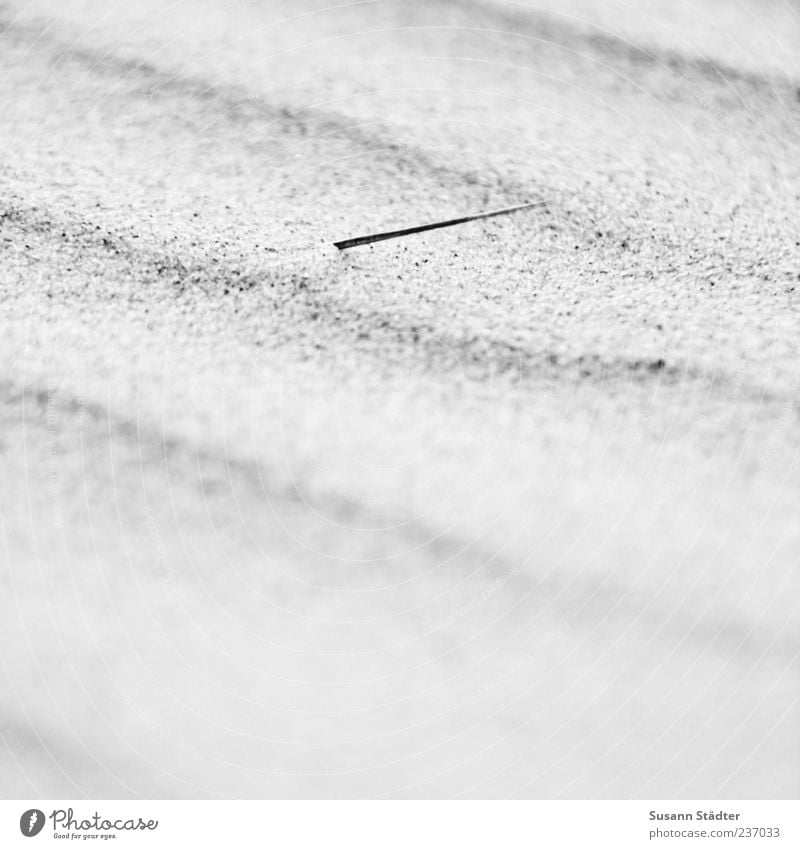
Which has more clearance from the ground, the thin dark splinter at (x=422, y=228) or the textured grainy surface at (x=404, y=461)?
the thin dark splinter at (x=422, y=228)

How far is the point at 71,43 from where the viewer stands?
49cm

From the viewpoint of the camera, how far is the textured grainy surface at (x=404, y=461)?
45cm

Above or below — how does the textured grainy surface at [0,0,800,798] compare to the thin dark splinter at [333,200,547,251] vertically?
below

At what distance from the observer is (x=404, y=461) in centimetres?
46

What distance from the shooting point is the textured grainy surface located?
448mm

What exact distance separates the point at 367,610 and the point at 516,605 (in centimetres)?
8

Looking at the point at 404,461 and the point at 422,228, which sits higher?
the point at 422,228

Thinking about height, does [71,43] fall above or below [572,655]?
above

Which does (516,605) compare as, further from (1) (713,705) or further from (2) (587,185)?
(2) (587,185)

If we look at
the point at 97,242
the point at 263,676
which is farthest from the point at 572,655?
the point at 97,242

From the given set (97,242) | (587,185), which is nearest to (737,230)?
(587,185)
